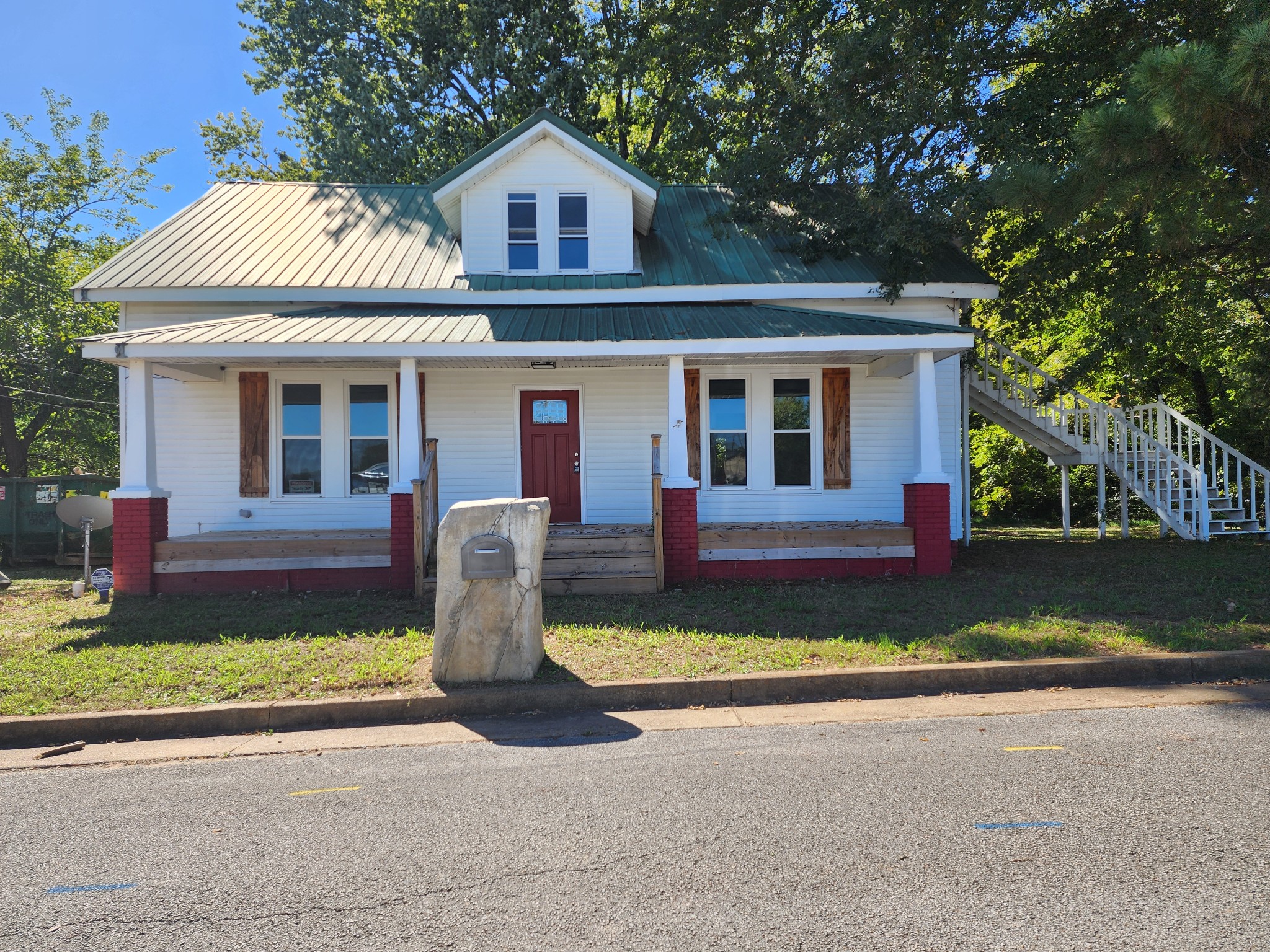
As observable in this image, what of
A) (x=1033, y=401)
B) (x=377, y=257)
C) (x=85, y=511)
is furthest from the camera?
(x=1033, y=401)

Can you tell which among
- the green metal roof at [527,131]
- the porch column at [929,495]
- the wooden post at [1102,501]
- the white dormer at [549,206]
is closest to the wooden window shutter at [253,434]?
the white dormer at [549,206]

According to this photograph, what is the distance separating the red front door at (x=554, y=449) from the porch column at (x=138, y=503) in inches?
193

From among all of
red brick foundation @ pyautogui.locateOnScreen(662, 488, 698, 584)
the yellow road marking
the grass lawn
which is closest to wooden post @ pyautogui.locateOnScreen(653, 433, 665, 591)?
red brick foundation @ pyautogui.locateOnScreen(662, 488, 698, 584)

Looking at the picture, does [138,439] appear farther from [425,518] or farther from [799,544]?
[799,544]

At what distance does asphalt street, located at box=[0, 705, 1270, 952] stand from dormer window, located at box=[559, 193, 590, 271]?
919cm

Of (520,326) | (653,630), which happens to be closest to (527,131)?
(520,326)

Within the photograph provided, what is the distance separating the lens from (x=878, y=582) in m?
9.83

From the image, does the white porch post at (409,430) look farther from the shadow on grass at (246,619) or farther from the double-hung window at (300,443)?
the double-hung window at (300,443)

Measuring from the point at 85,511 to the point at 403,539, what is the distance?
17.9 feet

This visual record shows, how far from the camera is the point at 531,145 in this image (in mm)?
12711

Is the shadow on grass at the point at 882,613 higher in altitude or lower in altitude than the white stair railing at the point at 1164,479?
lower

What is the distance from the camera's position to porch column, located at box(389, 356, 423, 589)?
990cm

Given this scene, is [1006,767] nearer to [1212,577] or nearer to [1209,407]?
[1212,577]

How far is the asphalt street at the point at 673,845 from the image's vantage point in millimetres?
2828
